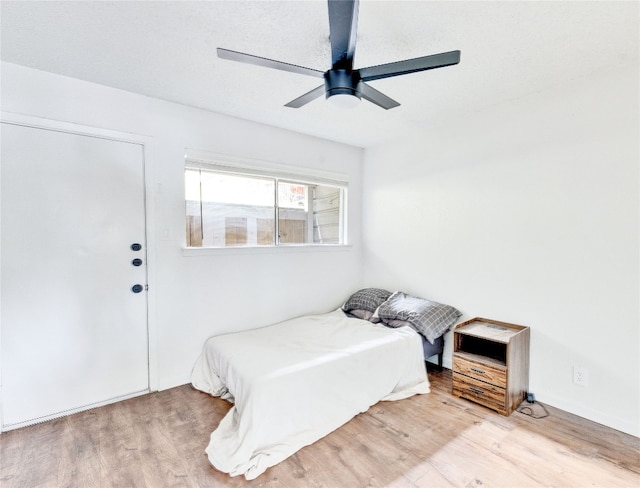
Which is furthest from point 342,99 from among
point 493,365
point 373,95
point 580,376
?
point 580,376

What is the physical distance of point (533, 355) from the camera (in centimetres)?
245

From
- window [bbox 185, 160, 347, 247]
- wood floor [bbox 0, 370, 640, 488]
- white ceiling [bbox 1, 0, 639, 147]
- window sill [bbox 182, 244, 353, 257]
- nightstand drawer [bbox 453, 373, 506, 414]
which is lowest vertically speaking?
wood floor [bbox 0, 370, 640, 488]

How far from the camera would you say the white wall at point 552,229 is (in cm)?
205

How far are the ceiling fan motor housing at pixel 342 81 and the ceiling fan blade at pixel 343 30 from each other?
0.09ft

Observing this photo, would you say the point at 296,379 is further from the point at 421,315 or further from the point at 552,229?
the point at 552,229

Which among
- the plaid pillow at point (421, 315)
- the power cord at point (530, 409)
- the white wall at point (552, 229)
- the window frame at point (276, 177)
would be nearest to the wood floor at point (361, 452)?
the power cord at point (530, 409)

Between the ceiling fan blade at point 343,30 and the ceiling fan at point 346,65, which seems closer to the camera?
the ceiling fan blade at point 343,30

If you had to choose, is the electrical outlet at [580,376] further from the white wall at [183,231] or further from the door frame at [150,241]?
the door frame at [150,241]

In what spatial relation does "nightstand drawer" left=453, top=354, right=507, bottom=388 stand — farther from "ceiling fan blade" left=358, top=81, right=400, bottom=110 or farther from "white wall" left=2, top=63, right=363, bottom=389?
"ceiling fan blade" left=358, top=81, right=400, bottom=110

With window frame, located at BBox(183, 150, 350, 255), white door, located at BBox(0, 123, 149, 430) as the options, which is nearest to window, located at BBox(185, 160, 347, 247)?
window frame, located at BBox(183, 150, 350, 255)

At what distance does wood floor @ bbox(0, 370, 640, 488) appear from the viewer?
1.64 m

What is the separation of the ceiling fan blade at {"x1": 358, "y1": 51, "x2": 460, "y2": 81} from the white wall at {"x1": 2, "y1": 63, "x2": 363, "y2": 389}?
173 centimetres

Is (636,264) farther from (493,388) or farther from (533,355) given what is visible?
(493,388)

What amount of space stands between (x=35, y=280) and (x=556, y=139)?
3.85 m
